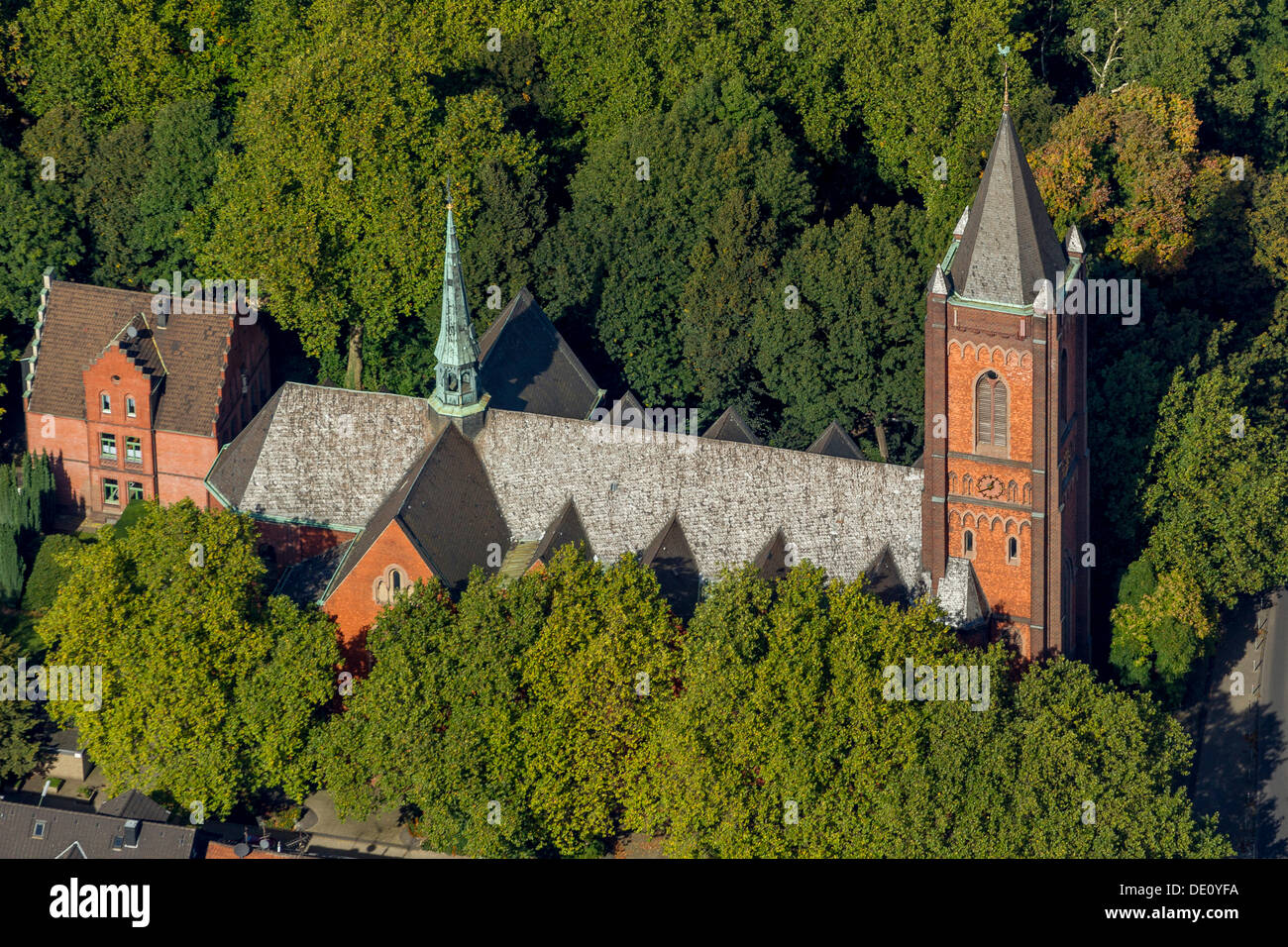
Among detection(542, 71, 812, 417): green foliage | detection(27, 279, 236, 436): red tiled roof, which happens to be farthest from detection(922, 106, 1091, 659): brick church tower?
detection(27, 279, 236, 436): red tiled roof

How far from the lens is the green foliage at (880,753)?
10638 cm

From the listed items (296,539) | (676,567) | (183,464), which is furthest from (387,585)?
(183,464)

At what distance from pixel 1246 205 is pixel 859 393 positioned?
27.6m

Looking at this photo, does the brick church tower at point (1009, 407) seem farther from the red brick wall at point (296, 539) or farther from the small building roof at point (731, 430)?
the red brick wall at point (296, 539)

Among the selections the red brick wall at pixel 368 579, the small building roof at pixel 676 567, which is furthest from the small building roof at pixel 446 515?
the small building roof at pixel 676 567

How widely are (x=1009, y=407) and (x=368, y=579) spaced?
29926 millimetres

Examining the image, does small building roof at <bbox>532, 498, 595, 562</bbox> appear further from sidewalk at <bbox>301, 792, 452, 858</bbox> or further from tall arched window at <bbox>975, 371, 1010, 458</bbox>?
tall arched window at <bbox>975, 371, 1010, 458</bbox>

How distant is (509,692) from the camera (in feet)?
370

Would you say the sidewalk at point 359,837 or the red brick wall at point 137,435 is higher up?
the red brick wall at point 137,435

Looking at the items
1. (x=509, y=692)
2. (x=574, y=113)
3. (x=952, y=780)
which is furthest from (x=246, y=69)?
(x=952, y=780)

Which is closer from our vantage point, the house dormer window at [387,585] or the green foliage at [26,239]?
the house dormer window at [387,585]

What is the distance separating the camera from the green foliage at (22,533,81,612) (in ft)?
436

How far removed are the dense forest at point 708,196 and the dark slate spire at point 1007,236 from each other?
68.5ft

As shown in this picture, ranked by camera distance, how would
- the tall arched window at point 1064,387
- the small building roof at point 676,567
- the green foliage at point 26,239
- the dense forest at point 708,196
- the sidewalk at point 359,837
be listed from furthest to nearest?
the green foliage at point 26,239 → the dense forest at point 708,196 → the small building roof at point 676,567 → the sidewalk at point 359,837 → the tall arched window at point 1064,387
